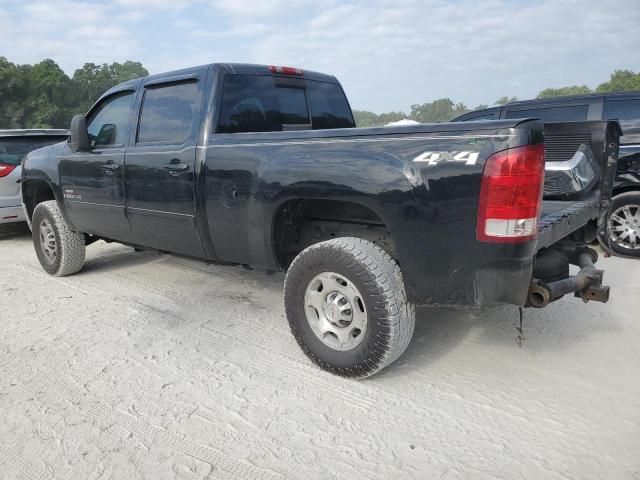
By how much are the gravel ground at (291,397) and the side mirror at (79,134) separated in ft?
4.65

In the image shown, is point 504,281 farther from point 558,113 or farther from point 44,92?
point 44,92

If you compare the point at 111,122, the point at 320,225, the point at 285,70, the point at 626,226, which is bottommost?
the point at 626,226

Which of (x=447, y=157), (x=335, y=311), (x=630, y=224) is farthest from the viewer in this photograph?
(x=630, y=224)

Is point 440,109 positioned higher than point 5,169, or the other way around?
point 440,109

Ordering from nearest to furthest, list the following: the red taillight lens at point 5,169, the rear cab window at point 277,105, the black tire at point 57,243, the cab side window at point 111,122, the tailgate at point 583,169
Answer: the tailgate at point 583,169 < the rear cab window at point 277,105 < the cab side window at point 111,122 < the black tire at point 57,243 < the red taillight lens at point 5,169

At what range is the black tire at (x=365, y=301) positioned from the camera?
8.61 feet

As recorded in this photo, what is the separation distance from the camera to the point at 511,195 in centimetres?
226

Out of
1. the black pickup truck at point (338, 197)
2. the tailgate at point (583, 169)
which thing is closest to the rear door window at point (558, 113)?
the tailgate at point (583, 169)

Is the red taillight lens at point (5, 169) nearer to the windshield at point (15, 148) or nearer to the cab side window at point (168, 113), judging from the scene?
the windshield at point (15, 148)

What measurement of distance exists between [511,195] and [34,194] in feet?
17.3

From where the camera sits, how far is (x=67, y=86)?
43.4 m

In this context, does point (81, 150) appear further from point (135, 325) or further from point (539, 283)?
point (539, 283)

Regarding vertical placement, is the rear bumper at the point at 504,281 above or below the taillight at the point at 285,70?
below

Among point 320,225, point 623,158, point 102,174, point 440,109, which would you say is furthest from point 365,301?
point 440,109
